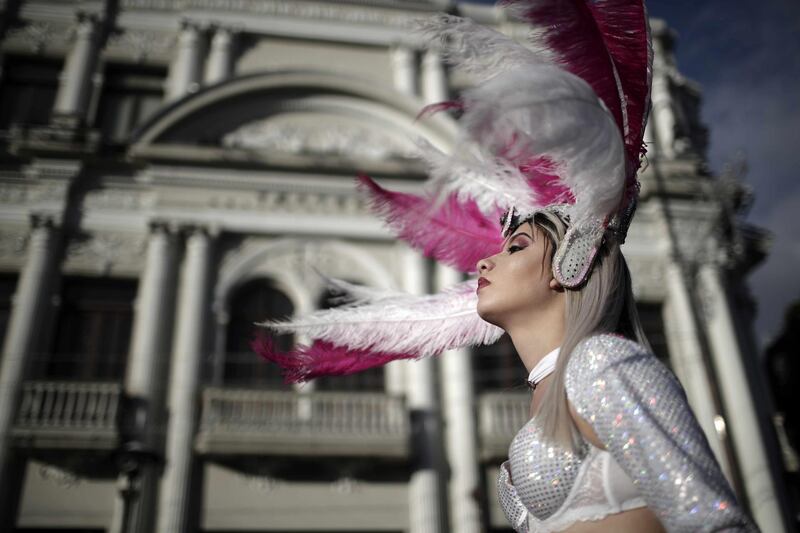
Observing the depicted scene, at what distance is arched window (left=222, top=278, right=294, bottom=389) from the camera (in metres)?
10.4

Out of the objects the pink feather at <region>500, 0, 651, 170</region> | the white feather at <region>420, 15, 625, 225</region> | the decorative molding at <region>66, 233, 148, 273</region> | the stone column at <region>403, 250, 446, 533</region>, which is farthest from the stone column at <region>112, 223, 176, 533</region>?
the pink feather at <region>500, 0, 651, 170</region>

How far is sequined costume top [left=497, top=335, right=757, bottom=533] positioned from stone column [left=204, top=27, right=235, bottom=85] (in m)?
12.1

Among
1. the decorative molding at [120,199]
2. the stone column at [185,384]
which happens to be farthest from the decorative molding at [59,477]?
the decorative molding at [120,199]

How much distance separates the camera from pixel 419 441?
9898 mm

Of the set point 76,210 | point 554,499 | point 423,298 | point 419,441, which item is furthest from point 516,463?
point 76,210

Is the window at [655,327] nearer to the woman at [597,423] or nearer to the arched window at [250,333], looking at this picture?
the arched window at [250,333]

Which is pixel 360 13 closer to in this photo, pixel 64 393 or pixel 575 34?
pixel 64 393

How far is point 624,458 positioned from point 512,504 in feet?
1.86

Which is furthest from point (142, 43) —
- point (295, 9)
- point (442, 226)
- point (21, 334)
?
point (442, 226)

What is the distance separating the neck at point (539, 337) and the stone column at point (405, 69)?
1151 cm

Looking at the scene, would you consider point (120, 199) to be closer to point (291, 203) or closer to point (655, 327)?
point (291, 203)

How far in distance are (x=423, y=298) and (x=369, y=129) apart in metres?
10.2

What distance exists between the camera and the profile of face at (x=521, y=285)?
1.92m

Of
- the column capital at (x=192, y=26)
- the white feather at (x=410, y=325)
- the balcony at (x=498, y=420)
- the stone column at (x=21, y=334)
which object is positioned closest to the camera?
the white feather at (x=410, y=325)
